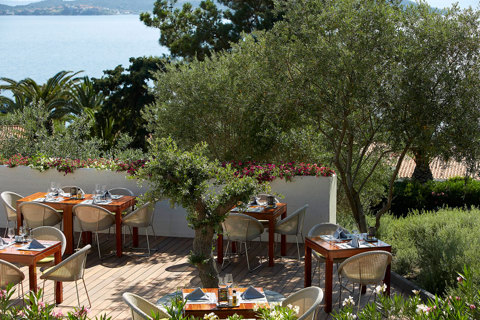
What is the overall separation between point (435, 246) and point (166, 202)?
4.44 m

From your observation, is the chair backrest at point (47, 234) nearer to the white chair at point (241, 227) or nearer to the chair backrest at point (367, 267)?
the white chair at point (241, 227)

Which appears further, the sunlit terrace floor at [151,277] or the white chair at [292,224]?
the white chair at [292,224]

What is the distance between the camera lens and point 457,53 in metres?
8.01

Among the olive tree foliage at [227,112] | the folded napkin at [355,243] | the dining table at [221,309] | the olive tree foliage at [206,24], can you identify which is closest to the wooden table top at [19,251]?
the dining table at [221,309]

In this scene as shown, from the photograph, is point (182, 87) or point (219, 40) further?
point (219, 40)

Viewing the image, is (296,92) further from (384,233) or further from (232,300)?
(232,300)

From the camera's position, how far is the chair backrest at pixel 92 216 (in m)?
8.15

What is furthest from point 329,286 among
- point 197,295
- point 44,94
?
point 44,94

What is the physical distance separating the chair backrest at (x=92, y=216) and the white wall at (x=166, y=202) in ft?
4.55

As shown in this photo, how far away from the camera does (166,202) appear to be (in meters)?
9.62

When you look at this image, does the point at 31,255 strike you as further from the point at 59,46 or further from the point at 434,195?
the point at 59,46

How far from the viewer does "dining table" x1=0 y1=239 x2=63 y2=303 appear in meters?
6.15

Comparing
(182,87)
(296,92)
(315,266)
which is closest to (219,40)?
(182,87)

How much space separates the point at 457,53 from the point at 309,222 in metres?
3.39
